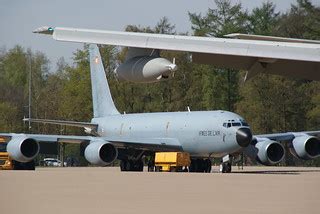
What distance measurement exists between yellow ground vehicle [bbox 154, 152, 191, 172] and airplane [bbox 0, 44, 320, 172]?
1512mm

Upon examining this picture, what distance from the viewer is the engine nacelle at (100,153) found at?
41.5 meters

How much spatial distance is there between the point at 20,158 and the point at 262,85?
94.5 feet

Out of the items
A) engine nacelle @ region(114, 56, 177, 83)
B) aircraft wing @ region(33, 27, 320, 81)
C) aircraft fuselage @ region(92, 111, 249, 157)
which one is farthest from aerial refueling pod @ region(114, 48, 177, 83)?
aircraft fuselage @ region(92, 111, 249, 157)

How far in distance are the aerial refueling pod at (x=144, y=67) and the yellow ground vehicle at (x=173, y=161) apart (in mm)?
28275

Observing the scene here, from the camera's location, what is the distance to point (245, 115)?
67.8 metres

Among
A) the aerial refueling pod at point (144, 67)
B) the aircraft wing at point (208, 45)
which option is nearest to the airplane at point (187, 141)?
the aircraft wing at point (208, 45)

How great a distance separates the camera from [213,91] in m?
71.7

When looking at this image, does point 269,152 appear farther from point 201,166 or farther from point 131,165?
point 131,165

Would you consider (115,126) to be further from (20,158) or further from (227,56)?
(227,56)

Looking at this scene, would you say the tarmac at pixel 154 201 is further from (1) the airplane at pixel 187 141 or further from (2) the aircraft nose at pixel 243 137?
(1) the airplane at pixel 187 141

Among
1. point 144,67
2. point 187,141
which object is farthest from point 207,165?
point 144,67

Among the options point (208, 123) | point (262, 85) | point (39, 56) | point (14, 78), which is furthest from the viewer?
point (39, 56)

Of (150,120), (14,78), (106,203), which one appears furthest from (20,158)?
(14,78)

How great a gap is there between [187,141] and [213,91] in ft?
96.0
